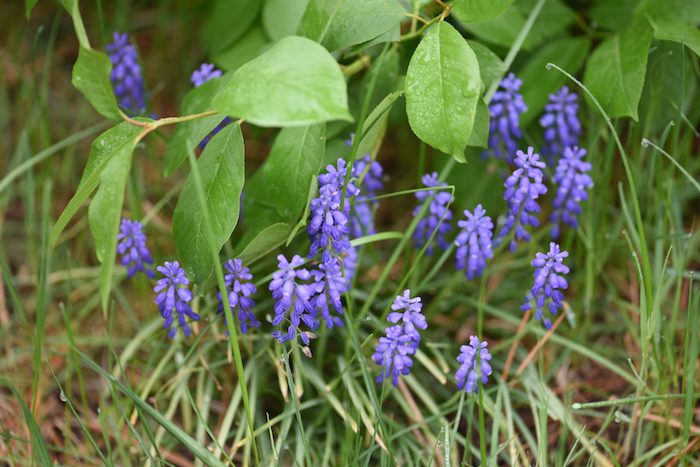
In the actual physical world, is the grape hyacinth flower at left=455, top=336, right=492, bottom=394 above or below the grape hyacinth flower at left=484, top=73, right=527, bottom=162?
below

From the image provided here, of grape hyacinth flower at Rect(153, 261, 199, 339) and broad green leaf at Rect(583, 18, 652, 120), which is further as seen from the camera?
broad green leaf at Rect(583, 18, 652, 120)

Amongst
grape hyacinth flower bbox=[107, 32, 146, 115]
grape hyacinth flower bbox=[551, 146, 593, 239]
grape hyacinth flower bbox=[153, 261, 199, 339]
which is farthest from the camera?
grape hyacinth flower bbox=[107, 32, 146, 115]

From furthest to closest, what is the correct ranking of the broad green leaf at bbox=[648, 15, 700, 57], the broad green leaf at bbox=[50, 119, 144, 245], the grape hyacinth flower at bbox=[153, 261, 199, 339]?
the broad green leaf at bbox=[648, 15, 700, 57], the grape hyacinth flower at bbox=[153, 261, 199, 339], the broad green leaf at bbox=[50, 119, 144, 245]

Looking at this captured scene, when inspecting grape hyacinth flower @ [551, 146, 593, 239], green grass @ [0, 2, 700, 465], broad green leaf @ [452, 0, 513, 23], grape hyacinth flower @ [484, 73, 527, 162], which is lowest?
green grass @ [0, 2, 700, 465]

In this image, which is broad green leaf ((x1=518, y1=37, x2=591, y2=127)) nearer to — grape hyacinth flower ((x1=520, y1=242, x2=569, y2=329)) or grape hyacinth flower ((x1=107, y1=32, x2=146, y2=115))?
grape hyacinth flower ((x1=520, y1=242, x2=569, y2=329))

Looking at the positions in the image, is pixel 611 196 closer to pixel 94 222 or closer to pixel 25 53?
pixel 94 222

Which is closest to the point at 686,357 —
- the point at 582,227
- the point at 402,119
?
the point at 582,227

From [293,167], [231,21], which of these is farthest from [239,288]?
[231,21]

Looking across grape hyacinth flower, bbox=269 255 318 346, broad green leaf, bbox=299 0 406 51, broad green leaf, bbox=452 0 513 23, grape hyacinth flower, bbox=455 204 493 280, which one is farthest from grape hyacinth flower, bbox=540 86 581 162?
grape hyacinth flower, bbox=269 255 318 346
